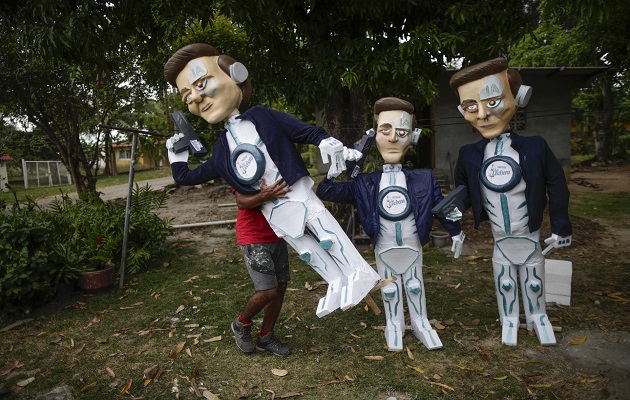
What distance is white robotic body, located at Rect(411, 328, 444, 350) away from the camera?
3.39m

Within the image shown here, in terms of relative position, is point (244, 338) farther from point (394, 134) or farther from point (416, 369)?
point (394, 134)

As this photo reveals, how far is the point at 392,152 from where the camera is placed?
130 inches

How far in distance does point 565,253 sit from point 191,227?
232 inches

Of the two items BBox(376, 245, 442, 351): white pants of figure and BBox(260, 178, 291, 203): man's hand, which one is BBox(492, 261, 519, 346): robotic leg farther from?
BBox(260, 178, 291, 203): man's hand

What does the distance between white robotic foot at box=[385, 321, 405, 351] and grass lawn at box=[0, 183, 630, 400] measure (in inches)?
2.6

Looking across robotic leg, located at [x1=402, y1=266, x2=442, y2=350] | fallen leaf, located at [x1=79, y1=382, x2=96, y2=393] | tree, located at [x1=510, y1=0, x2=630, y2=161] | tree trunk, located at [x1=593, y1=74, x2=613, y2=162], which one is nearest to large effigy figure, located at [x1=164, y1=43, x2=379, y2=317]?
robotic leg, located at [x1=402, y1=266, x2=442, y2=350]

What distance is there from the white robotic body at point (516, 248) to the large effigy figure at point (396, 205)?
34cm

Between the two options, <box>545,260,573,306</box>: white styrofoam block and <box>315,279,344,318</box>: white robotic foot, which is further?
<box>545,260,573,306</box>: white styrofoam block

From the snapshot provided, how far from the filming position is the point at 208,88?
3.09 metres

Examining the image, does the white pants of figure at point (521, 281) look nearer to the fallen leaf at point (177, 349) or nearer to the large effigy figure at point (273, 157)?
the large effigy figure at point (273, 157)

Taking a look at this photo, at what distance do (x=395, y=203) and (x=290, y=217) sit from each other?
2.55ft

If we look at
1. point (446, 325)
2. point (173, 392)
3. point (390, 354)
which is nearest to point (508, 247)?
point (446, 325)

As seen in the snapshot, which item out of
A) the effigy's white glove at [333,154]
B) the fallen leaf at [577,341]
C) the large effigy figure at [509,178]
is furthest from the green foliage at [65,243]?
the fallen leaf at [577,341]

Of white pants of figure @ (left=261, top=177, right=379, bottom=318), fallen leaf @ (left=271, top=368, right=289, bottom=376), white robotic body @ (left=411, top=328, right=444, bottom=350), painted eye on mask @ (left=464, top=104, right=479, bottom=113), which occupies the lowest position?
fallen leaf @ (left=271, top=368, right=289, bottom=376)
